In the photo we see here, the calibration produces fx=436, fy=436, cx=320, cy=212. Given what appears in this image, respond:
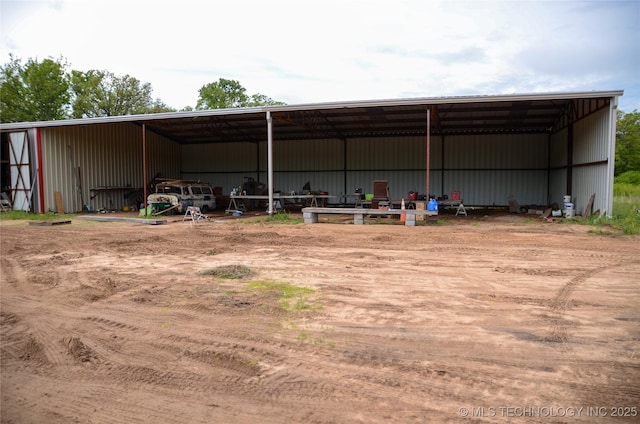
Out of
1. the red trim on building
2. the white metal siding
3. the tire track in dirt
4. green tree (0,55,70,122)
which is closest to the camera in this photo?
the tire track in dirt

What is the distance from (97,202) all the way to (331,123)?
12.7 metres

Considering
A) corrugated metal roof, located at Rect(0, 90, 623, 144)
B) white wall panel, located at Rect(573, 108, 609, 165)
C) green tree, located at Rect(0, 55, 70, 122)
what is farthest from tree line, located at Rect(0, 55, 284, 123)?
white wall panel, located at Rect(573, 108, 609, 165)

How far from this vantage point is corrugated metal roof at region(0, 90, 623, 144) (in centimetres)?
1595

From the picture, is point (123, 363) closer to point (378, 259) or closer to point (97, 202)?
point (378, 259)

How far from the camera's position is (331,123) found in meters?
22.3

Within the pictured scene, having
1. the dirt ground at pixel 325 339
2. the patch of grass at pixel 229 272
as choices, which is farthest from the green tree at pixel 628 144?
the patch of grass at pixel 229 272

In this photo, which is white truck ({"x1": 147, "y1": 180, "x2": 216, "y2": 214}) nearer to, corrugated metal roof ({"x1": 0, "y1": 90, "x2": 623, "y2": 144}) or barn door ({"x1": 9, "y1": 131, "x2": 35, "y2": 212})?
corrugated metal roof ({"x1": 0, "y1": 90, "x2": 623, "y2": 144})

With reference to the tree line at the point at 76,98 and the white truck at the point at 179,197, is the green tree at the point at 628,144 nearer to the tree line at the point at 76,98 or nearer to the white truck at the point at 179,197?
the tree line at the point at 76,98

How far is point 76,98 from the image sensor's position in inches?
1729

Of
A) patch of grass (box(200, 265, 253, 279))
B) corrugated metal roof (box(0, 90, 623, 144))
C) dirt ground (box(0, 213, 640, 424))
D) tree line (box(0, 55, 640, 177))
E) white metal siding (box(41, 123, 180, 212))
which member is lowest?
dirt ground (box(0, 213, 640, 424))

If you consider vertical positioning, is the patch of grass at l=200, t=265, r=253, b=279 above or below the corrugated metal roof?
below

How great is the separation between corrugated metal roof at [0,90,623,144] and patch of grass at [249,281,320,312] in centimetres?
1115

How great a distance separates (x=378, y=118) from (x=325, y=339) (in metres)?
18.0

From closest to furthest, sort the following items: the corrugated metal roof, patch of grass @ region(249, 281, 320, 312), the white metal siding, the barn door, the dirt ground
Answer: the dirt ground < patch of grass @ region(249, 281, 320, 312) < the corrugated metal roof < the barn door < the white metal siding
